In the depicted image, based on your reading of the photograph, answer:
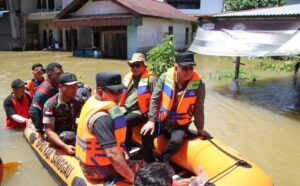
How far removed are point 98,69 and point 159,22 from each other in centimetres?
742

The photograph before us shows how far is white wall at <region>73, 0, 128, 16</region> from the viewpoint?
20.0m

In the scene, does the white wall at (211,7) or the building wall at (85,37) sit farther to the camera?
the white wall at (211,7)

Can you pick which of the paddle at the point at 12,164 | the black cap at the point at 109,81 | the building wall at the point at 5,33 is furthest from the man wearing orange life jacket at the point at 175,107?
the building wall at the point at 5,33

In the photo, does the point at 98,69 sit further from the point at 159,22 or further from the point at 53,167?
the point at 53,167

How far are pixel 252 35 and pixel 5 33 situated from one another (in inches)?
1020

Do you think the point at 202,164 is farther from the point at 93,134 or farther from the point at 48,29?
the point at 48,29

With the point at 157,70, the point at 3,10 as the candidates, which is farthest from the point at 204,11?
the point at 157,70

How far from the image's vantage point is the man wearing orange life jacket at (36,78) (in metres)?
6.22

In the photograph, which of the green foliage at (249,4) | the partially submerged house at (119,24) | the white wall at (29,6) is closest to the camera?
the partially submerged house at (119,24)

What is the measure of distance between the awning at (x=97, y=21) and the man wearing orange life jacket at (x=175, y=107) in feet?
46.9

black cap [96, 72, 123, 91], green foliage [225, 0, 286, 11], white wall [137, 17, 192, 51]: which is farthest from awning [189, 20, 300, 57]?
green foliage [225, 0, 286, 11]

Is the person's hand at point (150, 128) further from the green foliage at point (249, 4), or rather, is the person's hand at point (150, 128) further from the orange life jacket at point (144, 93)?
the green foliage at point (249, 4)

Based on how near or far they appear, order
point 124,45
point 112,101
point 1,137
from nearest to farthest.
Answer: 1. point 112,101
2. point 1,137
3. point 124,45

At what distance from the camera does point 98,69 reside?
50.9 ft
